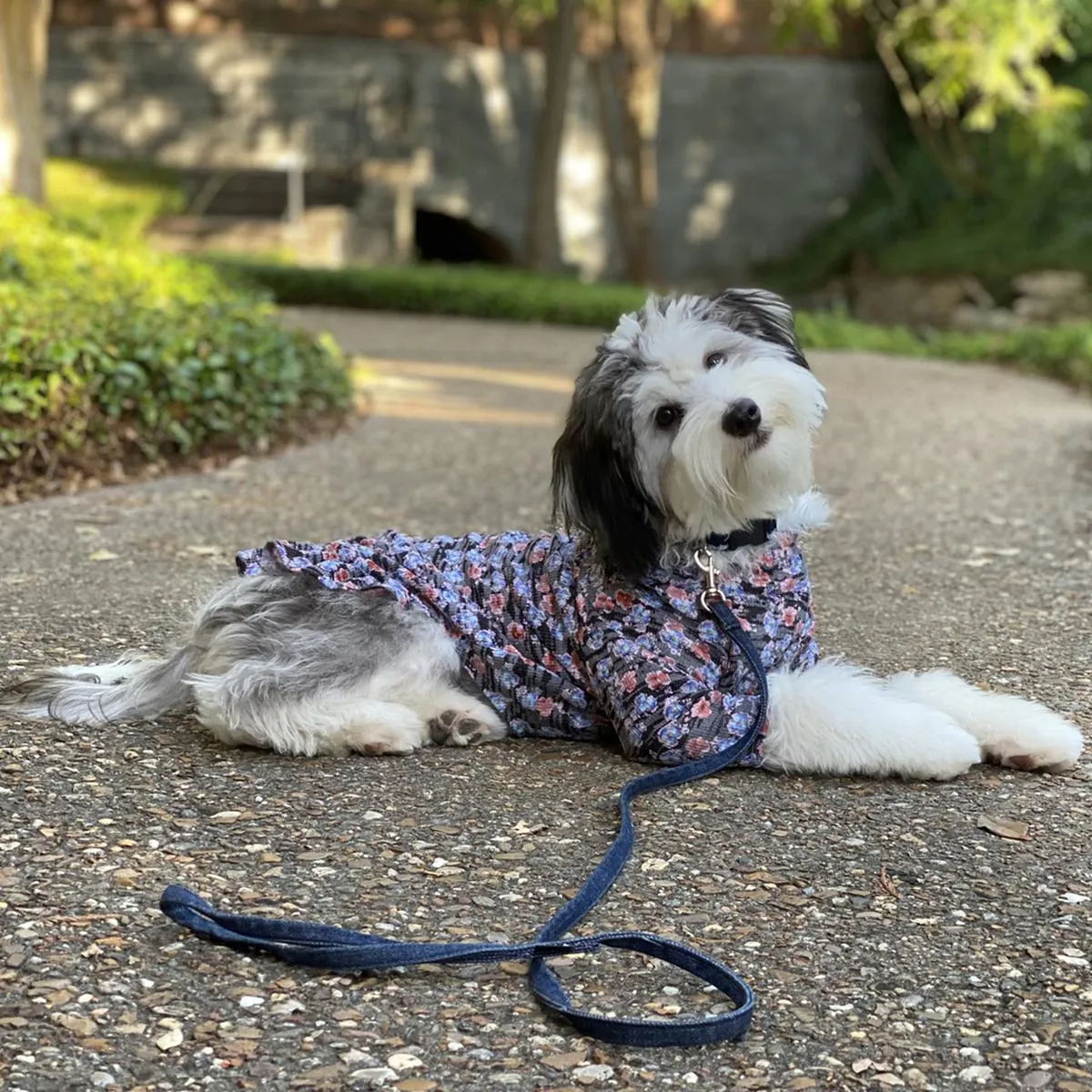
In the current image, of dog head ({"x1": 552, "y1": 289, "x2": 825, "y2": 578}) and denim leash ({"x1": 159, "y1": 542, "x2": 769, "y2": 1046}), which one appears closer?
denim leash ({"x1": 159, "y1": 542, "x2": 769, "y2": 1046})

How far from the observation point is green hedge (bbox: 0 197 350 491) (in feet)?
25.9

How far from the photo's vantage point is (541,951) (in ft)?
10.3

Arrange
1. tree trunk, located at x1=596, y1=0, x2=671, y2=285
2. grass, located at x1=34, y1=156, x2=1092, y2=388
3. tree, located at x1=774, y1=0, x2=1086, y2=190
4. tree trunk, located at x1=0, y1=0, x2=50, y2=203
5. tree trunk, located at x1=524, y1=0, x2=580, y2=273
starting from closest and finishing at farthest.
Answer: tree trunk, located at x1=0, y1=0, x2=50, y2=203 → grass, located at x1=34, y1=156, x2=1092, y2=388 → tree, located at x1=774, y1=0, x2=1086, y2=190 → tree trunk, located at x1=524, y1=0, x2=580, y2=273 → tree trunk, located at x1=596, y1=0, x2=671, y2=285

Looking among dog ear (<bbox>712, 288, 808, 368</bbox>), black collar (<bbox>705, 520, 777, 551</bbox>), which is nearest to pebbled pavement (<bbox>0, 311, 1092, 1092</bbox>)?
black collar (<bbox>705, 520, 777, 551</bbox>)

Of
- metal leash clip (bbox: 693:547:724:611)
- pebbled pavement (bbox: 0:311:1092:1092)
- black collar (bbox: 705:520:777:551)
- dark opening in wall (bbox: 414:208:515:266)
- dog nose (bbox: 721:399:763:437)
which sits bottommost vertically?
pebbled pavement (bbox: 0:311:1092:1092)

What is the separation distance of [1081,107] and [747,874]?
852 inches

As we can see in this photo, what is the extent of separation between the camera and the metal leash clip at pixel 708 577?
4.20m

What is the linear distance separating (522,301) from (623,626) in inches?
562

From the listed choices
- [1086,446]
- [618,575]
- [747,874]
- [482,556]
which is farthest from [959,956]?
[1086,446]

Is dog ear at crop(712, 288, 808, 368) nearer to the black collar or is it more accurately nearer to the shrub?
the black collar

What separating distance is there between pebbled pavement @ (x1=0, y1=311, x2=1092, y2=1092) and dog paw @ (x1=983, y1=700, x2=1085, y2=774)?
57 mm

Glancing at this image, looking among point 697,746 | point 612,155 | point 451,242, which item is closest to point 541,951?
point 697,746

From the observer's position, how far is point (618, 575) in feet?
13.9

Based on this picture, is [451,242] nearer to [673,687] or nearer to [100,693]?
[100,693]
